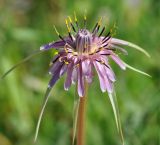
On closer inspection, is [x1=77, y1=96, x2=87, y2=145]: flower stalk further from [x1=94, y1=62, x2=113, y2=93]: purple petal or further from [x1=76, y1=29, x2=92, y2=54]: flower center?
[x1=76, y1=29, x2=92, y2=54]: flower center

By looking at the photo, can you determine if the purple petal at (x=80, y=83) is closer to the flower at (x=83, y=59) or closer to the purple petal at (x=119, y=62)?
the flower at (x=83, y=59)

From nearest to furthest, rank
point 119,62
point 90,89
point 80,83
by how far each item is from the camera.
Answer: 1. point 80,83
2. point 119,62
3. point 90,89

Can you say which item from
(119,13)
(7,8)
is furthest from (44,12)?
(119,13)

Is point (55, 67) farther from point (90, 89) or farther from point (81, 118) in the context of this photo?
point (90, 89)

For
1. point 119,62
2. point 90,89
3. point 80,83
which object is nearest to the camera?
point 80,83

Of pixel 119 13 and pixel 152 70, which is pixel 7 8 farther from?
pixel 152 70

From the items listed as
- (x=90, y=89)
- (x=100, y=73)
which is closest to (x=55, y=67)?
(x=100, y=73)

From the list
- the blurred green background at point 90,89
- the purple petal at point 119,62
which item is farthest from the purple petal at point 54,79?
the blurred green background at point 90,89

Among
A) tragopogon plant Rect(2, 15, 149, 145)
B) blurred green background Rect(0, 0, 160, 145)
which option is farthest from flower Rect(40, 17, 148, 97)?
blurred green background Rect(0, 0, 160, 145)

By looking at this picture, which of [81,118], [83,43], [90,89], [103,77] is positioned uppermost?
[83,43]
